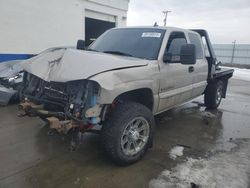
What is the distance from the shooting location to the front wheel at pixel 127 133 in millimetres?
3262

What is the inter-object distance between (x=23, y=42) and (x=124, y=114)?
7519 mm

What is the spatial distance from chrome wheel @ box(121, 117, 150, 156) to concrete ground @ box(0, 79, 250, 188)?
8.9 inches

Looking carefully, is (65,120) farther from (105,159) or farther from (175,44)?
(175,44)

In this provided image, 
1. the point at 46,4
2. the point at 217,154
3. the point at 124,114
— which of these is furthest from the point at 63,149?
the point at 46,4

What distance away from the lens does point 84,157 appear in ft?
12.4

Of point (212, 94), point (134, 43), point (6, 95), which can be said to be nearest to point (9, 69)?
point (6, 95)

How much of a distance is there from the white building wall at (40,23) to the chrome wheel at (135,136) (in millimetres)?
7115

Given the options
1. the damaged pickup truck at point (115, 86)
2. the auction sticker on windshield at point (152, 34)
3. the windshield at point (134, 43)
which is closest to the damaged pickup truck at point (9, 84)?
the windshield at point (134, 43)

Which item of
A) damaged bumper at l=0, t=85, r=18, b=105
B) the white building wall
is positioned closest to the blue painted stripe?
the white building wall

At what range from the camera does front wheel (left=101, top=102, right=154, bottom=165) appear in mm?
3262

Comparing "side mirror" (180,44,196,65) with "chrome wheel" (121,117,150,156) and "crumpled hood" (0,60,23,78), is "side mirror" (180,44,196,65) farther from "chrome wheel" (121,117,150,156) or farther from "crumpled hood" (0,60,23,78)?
"crumpled hood" (0,60,23,78)

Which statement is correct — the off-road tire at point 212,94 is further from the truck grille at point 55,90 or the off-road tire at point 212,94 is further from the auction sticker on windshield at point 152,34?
the truck grille at point 55,90

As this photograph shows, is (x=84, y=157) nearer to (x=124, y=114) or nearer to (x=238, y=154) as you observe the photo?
(x=124, y=114)

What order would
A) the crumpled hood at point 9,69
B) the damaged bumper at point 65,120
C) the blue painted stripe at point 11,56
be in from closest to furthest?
the damaged bumper at point 65,120
the crumpled hood at point 9,69
the blue painted stripe at point 11,56
